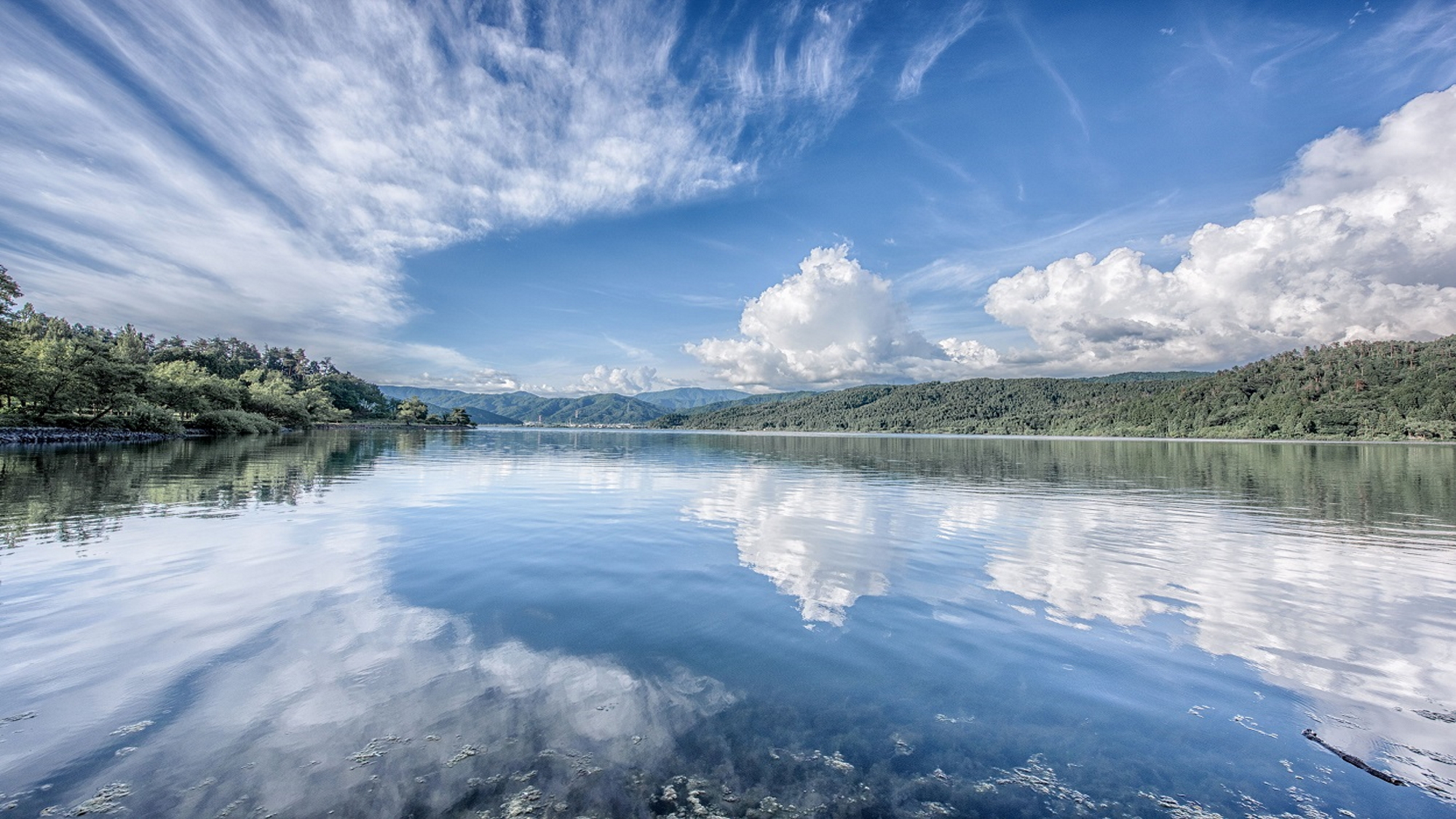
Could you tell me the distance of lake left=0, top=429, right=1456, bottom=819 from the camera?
556 cm

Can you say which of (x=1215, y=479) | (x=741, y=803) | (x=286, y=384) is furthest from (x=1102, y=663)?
(x=286, y=384)

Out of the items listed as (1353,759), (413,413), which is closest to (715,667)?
(1353,759)

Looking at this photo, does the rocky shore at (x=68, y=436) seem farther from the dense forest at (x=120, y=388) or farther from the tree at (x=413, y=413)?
the tree at (x=413, y=413)

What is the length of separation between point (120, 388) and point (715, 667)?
93449 mm

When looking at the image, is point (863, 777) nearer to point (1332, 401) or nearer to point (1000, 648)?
point (1000, 648)

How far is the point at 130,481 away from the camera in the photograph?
1129 inches

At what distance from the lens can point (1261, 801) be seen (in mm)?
5566

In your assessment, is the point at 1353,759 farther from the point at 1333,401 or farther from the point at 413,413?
the point at 1333,401

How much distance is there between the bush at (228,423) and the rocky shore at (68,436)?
1200 centimetres

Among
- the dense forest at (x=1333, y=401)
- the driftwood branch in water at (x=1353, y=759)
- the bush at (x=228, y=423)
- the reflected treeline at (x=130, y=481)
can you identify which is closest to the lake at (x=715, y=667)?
the driftwood branch in water at (x=1353, y=759)

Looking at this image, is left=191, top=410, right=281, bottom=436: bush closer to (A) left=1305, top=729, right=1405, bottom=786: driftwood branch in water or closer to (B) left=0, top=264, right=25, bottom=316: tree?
(B) left=0, top=264, right=25, bottom=316: tree

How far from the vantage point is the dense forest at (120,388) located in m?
56.3

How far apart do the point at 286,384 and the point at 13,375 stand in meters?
83.1

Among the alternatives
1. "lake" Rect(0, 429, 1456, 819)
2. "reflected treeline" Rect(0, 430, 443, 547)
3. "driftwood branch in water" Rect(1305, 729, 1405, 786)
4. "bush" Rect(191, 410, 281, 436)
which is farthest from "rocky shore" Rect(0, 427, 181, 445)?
"driftwood branch in water" Rect(1305, 729, 1405, 786)
